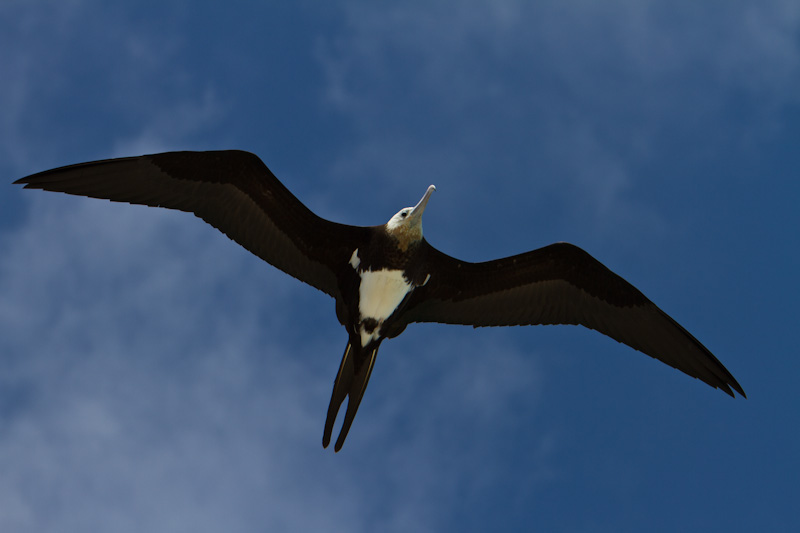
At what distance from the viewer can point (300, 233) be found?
28.8ft

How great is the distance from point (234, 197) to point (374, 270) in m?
1.32

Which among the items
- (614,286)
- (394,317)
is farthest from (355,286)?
(614,286)

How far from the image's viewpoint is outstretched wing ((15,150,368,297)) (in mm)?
→ 8250

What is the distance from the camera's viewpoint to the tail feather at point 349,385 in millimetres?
8258

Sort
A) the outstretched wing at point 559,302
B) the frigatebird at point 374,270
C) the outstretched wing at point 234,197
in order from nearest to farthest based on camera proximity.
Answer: the outstretched wing at point 234,197 → the frigatebird at point 374,270 → the outstretched wing at point 559,302

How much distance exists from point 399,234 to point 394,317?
701 millimetres

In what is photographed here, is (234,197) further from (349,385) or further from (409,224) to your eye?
(349,385)

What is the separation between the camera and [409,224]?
27.9ft

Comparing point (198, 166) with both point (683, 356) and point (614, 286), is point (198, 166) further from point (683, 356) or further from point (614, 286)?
point (683, 356)

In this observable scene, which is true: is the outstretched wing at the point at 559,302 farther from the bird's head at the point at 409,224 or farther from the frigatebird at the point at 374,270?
the bird's head at the point at 409,224

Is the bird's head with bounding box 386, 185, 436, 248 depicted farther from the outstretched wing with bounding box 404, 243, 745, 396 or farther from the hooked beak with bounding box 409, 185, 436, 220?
the outstretched wing with bounding box 404, 243, 745, 396

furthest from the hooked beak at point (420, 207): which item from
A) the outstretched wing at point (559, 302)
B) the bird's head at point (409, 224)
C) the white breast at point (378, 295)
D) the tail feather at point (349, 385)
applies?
the tail feather at point (349, 385)

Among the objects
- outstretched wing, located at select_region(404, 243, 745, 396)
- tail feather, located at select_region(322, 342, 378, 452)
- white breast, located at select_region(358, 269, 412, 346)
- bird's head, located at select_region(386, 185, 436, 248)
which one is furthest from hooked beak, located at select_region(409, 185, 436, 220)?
tail feather, located at select_region(322, 342, 378, 452)

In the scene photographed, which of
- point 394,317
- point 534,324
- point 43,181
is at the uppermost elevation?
point 534,324
